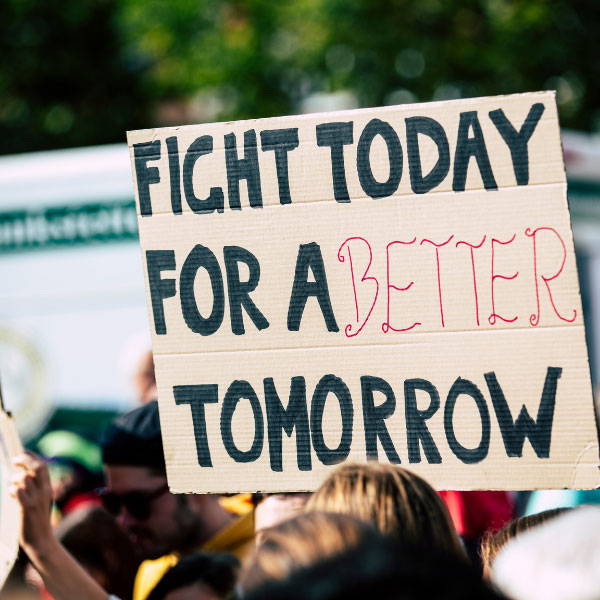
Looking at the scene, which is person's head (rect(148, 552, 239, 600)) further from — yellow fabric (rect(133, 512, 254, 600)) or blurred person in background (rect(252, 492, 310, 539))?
yellow fabric (rect(133, 512, 254, 600))

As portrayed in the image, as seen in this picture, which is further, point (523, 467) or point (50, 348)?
point (50, 348)

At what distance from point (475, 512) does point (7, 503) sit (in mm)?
1373

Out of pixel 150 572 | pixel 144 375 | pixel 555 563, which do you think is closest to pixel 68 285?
pixel 144 375

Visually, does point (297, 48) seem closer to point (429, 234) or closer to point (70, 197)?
point (70, 197)

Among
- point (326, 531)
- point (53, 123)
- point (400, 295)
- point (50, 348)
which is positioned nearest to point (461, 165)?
point (400, 295)

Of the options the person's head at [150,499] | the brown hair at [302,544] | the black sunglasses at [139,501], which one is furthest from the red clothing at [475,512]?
the brown hair at [302,544]

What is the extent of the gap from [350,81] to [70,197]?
492 cm

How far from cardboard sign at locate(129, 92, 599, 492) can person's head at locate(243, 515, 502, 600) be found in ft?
2.96

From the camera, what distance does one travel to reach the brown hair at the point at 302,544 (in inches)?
53.4

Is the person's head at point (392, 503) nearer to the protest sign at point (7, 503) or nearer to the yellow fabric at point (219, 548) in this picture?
the protest sign at point (7, 503)

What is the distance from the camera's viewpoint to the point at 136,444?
310cm

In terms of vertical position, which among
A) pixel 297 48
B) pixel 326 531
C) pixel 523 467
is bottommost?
pixel 523 467

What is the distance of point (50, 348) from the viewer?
6973 millimetres

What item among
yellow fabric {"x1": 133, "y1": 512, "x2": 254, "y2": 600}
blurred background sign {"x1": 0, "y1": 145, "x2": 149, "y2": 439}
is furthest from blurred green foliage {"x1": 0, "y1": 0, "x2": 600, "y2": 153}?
yellow fabric {"x1": 133, "y1": 512, "x2": 254, "y2": 600}
